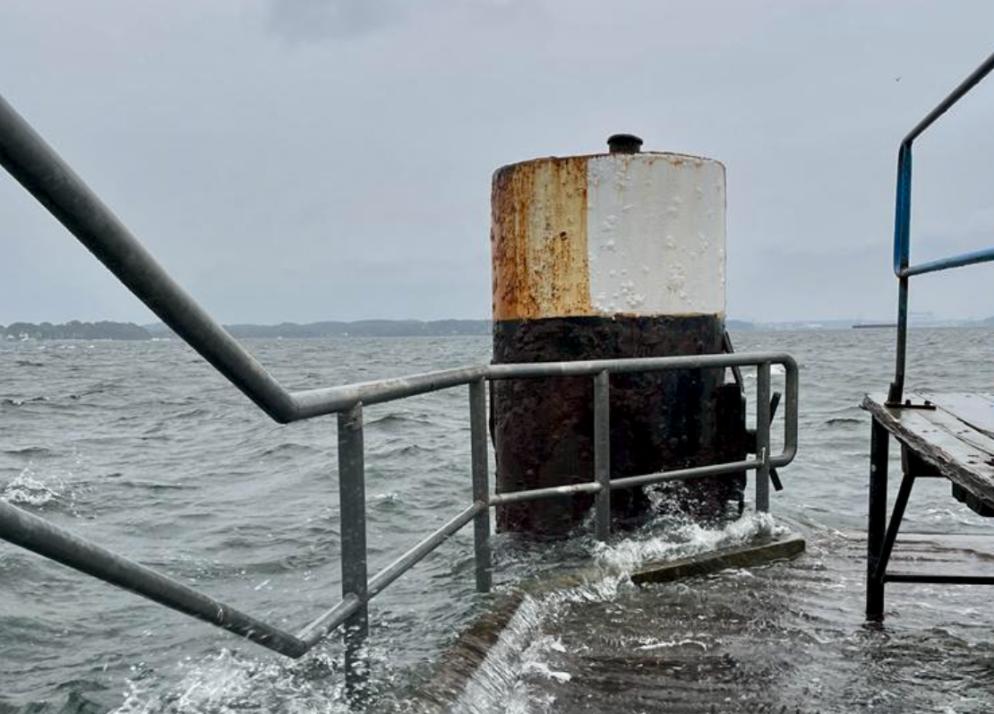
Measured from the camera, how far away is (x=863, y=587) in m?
3.69

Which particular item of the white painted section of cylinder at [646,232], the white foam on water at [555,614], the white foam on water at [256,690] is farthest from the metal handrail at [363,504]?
the white painted section of cylinder at [646,232]

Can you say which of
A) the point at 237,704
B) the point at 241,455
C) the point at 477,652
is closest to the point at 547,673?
the point at 477,652

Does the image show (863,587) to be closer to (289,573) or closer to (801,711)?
(801,711)

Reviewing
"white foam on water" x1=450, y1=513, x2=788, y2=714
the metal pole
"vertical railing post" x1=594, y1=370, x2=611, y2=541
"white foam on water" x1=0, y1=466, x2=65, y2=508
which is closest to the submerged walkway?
"white foam on water" x1=450, y1=513, x2=788, y2=714

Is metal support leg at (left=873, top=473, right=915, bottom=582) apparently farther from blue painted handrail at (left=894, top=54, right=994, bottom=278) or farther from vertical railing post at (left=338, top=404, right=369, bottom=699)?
vertical railing post at (left=338, top=404, right=369, bottom=699)

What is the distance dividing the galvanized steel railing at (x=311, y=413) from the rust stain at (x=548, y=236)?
50 cm

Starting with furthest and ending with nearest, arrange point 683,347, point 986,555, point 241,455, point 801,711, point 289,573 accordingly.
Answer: point 241,455 < point 289,573 < point 683,347 < point 986,555 < point 801,711

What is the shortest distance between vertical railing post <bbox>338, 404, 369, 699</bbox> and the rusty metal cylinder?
167 cm

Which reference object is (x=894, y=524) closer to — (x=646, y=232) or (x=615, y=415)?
(x=615, y=415)

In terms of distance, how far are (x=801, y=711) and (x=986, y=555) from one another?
166cm

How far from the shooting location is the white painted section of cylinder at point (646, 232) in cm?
395

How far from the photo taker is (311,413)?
214 cm

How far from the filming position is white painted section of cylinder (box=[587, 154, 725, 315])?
3947mm

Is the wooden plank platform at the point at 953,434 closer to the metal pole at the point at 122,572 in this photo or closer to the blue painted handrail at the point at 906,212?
the blue painted handrail at the point at 906,212
